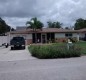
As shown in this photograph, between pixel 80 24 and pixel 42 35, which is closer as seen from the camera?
pixel 42 35

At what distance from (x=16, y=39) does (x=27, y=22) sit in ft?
49.8

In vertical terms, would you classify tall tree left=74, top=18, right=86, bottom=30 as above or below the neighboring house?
above

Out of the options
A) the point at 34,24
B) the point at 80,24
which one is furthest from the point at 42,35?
the point at 80,24

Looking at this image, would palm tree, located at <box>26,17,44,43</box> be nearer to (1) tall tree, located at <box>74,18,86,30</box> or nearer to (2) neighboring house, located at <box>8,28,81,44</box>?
(2) neighboring house, located at <box>8,28,81,44</box>

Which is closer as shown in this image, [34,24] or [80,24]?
[34,24]

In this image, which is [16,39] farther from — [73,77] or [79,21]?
[79,21]

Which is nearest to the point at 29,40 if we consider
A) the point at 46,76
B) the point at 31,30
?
the point at 31,30

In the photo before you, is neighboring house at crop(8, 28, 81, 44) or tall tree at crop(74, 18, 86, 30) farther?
tall tree at crop(74, 18, 86, 30)

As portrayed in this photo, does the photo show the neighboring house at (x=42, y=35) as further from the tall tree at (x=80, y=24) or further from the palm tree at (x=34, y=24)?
the tall tree at (x=80, y=24)

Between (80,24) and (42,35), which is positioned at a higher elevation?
(80,24)

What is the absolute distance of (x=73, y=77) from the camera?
34.1ft

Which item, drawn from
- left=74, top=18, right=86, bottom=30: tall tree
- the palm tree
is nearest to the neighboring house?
the palm tree

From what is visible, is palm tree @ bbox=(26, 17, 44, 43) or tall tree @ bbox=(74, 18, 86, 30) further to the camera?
tall tree @ bbox=(74, 18, 86, 30)

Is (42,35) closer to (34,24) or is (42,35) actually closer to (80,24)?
(34,24)
